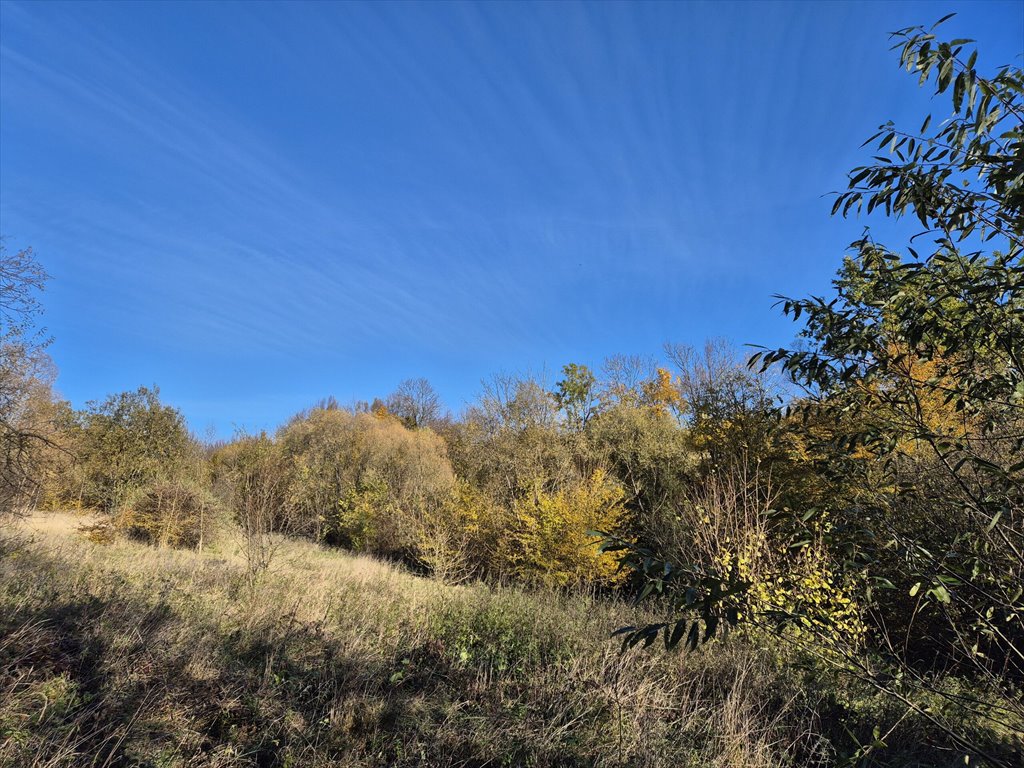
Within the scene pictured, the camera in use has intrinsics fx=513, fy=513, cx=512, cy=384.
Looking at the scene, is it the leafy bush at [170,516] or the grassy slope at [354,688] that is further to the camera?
the leafy bush at [170,516]

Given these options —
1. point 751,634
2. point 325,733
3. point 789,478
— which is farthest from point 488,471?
point 325,733

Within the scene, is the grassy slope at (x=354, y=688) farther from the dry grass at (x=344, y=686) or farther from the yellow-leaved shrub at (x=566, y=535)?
the yellow-leaved shrub at (x=566, y=535)

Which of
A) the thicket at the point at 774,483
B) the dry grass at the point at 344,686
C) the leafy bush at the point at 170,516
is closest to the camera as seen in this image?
the thicket at the point at 774,483

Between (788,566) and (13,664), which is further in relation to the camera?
(788,566)

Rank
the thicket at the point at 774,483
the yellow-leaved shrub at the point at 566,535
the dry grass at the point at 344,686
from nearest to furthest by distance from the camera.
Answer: the thicket at the point at 774,483, the dry grass at the point at 344,686, the yellow-leaved shrub at the point at 566,535

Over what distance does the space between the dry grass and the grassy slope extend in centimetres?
2

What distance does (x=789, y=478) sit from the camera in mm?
13164

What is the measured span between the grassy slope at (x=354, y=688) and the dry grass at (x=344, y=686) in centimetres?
2

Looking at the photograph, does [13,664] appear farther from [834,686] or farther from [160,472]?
[160,472]

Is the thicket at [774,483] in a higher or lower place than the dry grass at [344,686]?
higher

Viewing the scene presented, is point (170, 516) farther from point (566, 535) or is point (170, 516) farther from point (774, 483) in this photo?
point (774, 483)

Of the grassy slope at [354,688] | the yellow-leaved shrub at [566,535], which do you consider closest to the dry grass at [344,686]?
the grassy slope at [354,688]

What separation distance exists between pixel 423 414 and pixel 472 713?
154 feet

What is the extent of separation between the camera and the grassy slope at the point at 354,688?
3969mm
